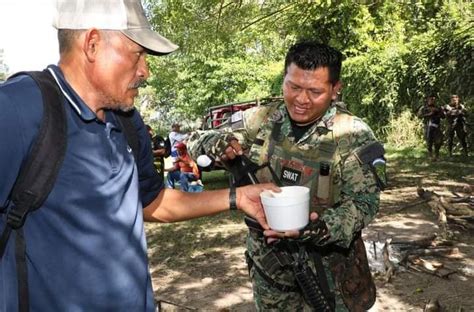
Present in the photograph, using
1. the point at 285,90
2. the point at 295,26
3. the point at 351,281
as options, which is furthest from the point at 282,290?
the point at 295,26

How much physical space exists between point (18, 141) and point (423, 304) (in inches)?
169

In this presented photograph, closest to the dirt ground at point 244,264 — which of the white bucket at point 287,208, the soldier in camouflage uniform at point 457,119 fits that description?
the white bucket at point 287,208

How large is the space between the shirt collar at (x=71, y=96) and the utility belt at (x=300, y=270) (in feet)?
4.28

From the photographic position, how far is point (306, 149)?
255 centimetres

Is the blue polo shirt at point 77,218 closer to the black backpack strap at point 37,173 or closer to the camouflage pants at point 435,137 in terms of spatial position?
the black backpack strap at point 37,173

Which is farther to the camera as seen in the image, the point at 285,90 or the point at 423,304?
the point at 423,304

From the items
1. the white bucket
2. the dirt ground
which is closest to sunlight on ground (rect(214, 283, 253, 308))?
the dirt ground

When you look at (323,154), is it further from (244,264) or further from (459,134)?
(459,134)

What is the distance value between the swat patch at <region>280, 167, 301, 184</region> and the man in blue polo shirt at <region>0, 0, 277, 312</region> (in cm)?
114

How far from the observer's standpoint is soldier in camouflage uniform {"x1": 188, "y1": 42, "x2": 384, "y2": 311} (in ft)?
7.69

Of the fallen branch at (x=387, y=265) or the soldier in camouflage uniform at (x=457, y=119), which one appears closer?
the fallen branch at (x=387, y=265)

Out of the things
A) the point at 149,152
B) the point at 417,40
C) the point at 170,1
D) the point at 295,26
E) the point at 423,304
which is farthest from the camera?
the point at 417,40

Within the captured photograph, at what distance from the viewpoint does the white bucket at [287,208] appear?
196 cm

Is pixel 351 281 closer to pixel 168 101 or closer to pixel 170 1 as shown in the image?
pixel 170 1
